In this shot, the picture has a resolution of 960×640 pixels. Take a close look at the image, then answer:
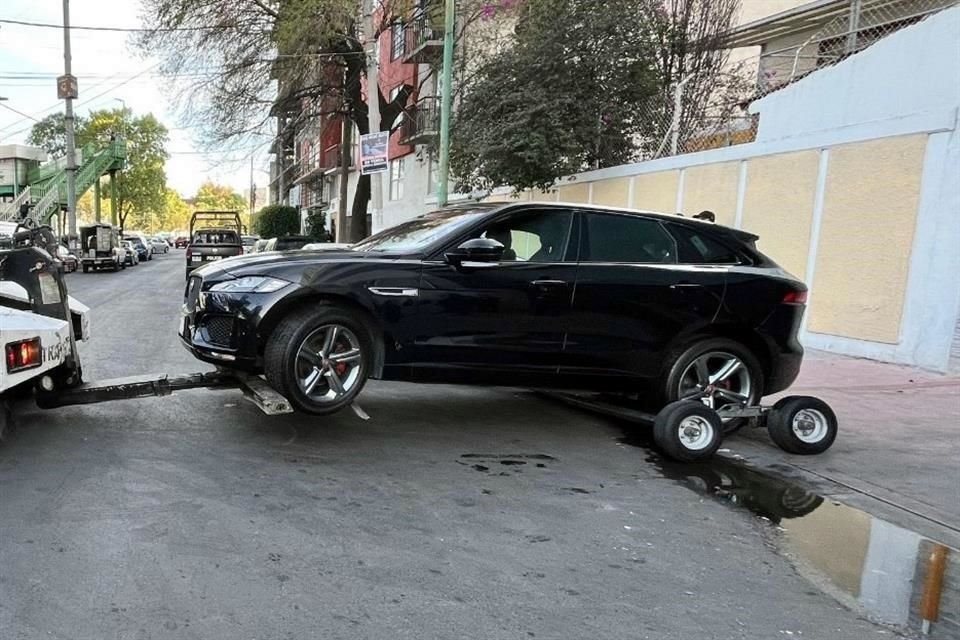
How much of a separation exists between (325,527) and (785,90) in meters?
9.90

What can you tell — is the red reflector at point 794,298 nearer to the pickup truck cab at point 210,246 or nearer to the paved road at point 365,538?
the paved road at point 365,538

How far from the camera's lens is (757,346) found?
6086mm

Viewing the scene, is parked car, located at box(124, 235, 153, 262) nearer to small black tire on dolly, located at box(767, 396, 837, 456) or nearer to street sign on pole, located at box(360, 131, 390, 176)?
street sign on pole, located at box(360, 131, 390, 176)

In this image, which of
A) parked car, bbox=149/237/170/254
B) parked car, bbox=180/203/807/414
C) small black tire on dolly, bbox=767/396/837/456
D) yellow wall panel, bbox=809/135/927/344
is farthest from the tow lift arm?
parked car, bbox=149/237/170/254

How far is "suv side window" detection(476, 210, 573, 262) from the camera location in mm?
5621

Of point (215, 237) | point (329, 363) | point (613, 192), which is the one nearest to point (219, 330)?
point (329, 363)

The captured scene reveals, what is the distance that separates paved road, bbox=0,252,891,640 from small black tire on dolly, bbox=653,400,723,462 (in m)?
0.23

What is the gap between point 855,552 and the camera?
3994 mm

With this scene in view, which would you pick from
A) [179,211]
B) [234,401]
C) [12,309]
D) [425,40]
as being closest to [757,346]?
[234,401]

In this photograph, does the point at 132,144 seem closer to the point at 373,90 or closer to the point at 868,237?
the point at 373,90

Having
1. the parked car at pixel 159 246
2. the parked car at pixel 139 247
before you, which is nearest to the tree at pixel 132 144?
the parked car at pixel 159 246

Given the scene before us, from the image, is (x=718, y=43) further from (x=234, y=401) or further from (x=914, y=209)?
(x=234, y=401)

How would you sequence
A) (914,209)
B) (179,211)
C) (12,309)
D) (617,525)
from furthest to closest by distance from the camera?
(179,211), (914,209), (12,309), (617,525)

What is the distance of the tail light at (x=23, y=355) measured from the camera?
448cm
